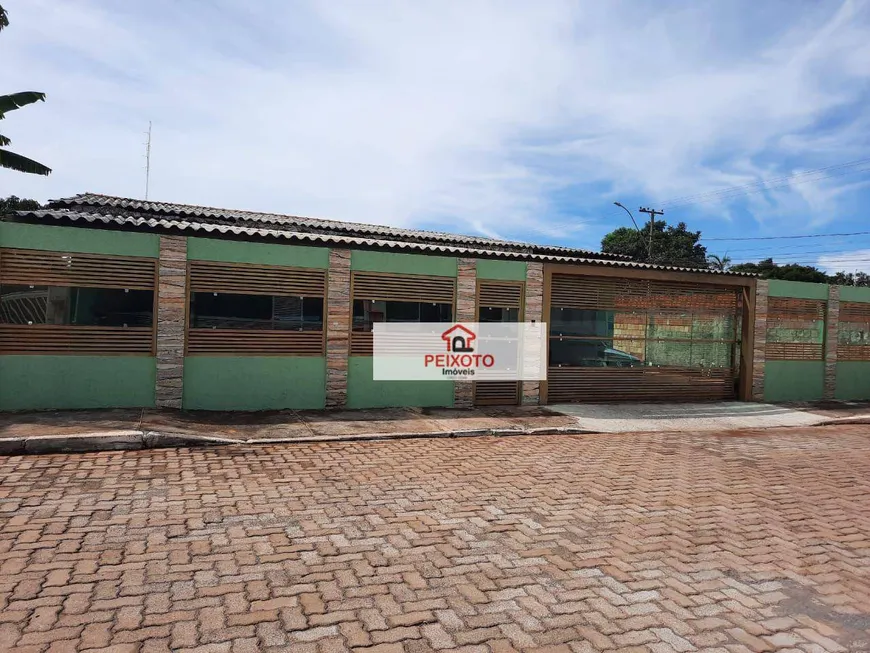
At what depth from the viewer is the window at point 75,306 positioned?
857cm

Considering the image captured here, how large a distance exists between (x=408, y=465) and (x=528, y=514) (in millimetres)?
2163

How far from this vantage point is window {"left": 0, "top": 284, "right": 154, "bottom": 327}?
28.1 ft

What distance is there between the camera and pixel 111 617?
3.14 meters

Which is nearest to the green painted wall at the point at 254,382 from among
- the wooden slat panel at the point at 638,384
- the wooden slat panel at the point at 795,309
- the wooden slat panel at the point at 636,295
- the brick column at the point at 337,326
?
the brick column at the point at 337,326

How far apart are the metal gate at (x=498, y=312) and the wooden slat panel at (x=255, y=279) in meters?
3.36

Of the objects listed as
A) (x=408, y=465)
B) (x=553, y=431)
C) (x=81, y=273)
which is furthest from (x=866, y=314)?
(x=81, y=273)

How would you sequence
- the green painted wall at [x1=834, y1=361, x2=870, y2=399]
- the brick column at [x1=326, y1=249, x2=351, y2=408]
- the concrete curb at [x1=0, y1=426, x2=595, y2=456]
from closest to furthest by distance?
the concrete curb at [x1=0, y1=426, x2=595, y2=456] < the brick column at [x1=326, y1=249, x2=351, y2=408] < the green painted wall at [x1=834, y1=361, x2=870, y2=399]

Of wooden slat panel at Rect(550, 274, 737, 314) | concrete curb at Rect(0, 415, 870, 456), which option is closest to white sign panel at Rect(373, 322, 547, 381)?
wooden slat panel at Rect(550, 274, 737, 314)

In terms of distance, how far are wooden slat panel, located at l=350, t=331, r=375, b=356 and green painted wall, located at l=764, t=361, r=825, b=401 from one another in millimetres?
10318

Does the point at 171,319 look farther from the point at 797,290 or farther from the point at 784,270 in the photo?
the point at 784,270

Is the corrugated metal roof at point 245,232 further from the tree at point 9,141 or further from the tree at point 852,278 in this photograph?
the tree at point 852,278

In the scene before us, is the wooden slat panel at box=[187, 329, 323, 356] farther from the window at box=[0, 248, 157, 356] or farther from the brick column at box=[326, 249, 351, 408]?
the window at box=[0, 248, 157, 356]

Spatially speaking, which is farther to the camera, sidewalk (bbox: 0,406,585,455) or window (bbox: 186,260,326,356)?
window (bbox: 186,260,326,356)

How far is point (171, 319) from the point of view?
9.33m
